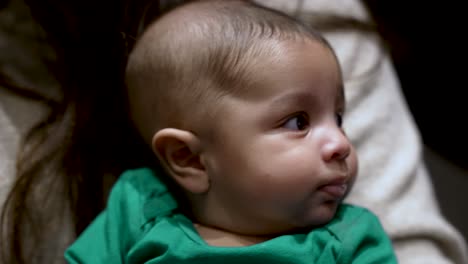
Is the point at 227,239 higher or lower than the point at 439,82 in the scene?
higher

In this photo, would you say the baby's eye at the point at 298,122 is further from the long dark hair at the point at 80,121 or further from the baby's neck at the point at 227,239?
the long dark hair at the point at 80,121

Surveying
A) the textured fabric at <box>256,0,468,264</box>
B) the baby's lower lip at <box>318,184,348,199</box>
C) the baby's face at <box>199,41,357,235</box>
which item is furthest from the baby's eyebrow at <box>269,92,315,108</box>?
the textured fabric at <box>256,0,468,264</box>

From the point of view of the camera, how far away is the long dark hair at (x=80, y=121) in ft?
2.81

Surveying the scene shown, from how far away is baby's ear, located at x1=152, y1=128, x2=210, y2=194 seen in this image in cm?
72

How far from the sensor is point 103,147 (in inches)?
35.3

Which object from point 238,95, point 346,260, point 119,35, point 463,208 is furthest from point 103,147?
point 463,208

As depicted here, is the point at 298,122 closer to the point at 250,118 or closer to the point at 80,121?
the point at 250,118

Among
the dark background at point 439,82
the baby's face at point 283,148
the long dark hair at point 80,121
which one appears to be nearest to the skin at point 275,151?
the baby's face at point 283,148

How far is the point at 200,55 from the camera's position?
0.72 metres

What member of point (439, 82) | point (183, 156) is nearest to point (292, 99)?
point (183, 156)

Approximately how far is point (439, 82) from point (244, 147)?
0.96 m

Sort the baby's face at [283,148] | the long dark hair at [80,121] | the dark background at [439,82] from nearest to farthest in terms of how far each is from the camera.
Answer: the baby's face at [283,148] → the long dark hair at [80,121] → the dark background at [439,82]

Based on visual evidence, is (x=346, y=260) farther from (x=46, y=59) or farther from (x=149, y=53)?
(x=46, y=59)

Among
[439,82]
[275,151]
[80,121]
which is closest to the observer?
[275,151]
